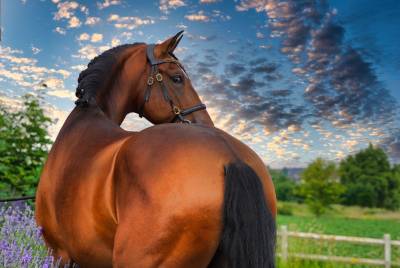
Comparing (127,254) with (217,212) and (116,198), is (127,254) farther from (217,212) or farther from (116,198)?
→ (217,212)

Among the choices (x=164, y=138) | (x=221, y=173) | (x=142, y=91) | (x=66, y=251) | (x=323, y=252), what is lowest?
(x=323, y=252)

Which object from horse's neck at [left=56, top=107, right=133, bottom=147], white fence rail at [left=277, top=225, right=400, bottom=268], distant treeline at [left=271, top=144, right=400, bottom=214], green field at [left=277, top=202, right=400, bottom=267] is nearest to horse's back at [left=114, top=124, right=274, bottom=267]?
horse's neck at [left=56, top=107, right=133, bottom=147]

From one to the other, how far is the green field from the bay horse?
6.87 meters

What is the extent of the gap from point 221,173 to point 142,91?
219 cm

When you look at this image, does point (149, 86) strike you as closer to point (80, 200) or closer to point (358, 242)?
point (80, 200)

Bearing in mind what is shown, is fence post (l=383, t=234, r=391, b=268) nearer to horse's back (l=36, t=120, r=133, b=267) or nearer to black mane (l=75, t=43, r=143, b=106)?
black mane (l=75, t=43, r=143, b=106)

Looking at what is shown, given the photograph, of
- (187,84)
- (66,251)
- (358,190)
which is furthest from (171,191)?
(358,190)

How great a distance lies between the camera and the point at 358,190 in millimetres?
53594

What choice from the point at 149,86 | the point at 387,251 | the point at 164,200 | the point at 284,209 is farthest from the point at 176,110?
the point at 284,209

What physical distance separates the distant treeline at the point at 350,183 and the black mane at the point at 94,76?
3981cm

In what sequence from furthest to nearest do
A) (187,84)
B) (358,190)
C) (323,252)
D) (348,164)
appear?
(348,164)
(358,190)
(323,252)
(187,84)

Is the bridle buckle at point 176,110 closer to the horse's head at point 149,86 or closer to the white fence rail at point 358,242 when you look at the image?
the horse's head at point 149,86

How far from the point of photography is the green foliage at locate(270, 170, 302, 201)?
4889 centimetres

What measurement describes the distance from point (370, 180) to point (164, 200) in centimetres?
5822
